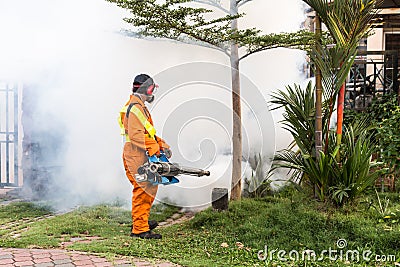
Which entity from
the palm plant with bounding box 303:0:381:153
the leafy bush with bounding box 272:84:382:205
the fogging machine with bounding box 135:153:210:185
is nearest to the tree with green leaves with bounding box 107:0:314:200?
the palm plant with bounding box 303:0:381:153

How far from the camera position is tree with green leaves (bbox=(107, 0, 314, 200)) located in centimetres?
651

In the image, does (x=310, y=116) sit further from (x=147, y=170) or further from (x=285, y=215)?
(x=147, y=170)

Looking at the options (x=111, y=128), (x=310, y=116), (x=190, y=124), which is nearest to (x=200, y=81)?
(x=190, y=124)

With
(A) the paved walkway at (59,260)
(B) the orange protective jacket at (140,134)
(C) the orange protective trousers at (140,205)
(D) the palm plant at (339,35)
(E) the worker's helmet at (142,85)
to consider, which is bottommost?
(A) the paved walkway at (59,260)

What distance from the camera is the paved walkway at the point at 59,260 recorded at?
17.5 ft

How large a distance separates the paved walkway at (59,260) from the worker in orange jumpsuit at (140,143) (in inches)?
36.9

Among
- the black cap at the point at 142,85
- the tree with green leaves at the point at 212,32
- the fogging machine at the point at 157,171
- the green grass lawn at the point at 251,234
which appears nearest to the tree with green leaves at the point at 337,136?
the green grass lawn at the point at 251,234

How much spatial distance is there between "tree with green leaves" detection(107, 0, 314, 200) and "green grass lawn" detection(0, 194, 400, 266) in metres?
1.05

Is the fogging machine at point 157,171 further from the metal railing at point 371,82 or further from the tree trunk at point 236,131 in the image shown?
the metal railing at point 371,82

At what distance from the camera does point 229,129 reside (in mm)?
8719

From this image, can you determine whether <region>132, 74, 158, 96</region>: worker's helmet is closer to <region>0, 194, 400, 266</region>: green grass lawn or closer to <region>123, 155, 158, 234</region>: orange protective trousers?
<region>123, 155, 158, 234</region>: orange protective trousers

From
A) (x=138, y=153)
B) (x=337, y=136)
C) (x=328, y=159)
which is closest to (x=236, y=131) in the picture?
(x=337, y=136)

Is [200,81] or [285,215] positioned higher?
[200,81]

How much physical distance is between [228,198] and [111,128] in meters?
2.56
